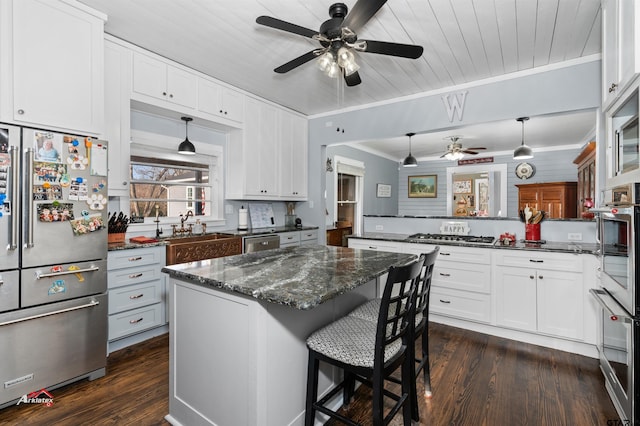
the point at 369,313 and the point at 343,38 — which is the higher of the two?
the point at 343,38

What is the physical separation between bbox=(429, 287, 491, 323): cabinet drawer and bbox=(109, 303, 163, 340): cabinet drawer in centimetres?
274

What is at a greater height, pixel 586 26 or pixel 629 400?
pixel 586 26

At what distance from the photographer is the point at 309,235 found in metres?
4.64

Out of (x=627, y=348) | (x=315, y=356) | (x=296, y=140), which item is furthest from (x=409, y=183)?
(x=315, y=356)

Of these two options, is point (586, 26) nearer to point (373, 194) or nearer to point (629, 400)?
point (629, 400)

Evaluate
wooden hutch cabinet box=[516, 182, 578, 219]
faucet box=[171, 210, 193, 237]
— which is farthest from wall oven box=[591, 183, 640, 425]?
wooden hutch cabinet box=[516, 182, 578, 219]

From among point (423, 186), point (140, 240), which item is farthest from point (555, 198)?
point (140, 240)

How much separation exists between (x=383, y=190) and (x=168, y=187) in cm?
504

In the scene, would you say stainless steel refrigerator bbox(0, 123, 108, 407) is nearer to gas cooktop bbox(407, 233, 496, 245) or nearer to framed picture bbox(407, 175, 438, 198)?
gas cooktop bbox(407, 233, 496, 245)

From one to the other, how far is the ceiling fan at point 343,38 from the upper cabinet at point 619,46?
1.01 meters

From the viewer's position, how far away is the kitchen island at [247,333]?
1413mm

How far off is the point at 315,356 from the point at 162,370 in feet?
5.04

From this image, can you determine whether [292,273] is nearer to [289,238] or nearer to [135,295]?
[135,295]

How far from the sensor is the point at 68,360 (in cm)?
213
